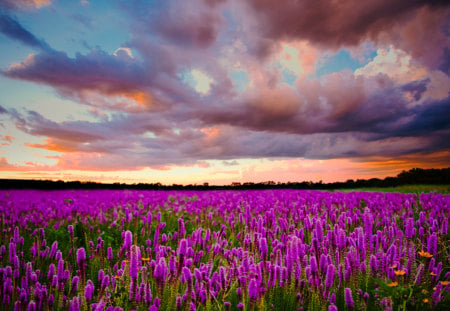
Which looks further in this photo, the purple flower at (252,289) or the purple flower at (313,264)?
the purple flower at (313,264)

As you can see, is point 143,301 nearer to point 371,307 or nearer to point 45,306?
point 45,306

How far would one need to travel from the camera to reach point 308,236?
13.3ft

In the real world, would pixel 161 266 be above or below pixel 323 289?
above

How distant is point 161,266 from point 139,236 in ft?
13.7

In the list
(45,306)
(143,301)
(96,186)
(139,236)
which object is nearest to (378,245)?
(143,301)

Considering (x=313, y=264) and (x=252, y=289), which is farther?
(x=313, y=264)

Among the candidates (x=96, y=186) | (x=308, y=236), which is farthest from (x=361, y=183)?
(x=308, y=236)

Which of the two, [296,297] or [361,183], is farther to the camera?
[361,183]

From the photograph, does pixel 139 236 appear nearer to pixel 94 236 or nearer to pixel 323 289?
pixel 94 236

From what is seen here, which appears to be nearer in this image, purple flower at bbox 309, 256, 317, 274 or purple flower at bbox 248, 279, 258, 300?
purple flower at bbox 248, 279, 258, 300

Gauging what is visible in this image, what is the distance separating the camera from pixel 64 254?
491cm

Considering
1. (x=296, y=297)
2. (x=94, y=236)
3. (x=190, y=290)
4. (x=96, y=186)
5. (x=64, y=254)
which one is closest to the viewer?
(x=190, y=290)

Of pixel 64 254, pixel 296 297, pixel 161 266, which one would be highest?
pixel 161 266

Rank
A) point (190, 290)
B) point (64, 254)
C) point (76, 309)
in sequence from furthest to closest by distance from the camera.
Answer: point (64, 254), point (190, 290), point (76, 309)
